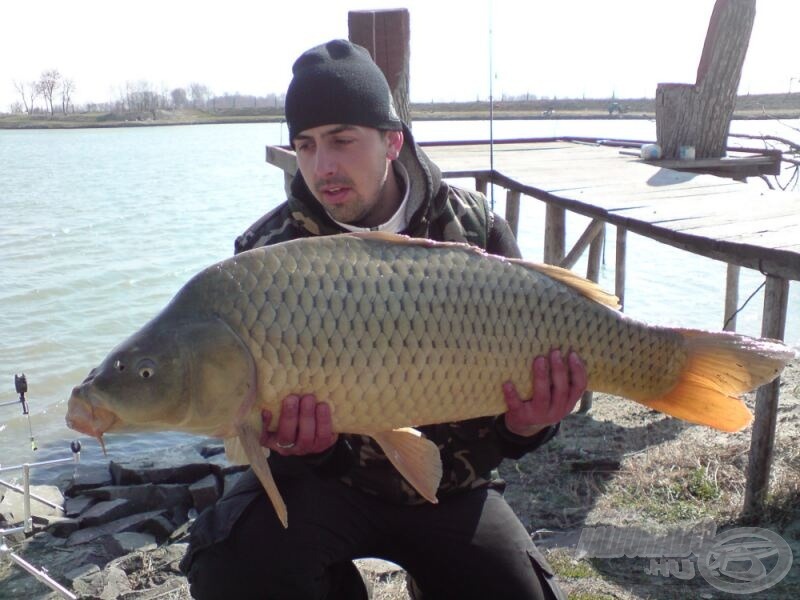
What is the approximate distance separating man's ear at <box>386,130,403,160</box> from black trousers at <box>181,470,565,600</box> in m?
0.89

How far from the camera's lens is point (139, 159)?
33.5 meters

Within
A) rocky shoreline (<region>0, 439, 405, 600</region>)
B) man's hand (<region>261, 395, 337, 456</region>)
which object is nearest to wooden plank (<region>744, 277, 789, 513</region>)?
rocky shoreline (<region>0, 439, 405, 600</region>)

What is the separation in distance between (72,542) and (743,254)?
11.1 feet

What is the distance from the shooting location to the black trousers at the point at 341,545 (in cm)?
216

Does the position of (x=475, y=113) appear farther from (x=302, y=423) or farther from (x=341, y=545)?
(x=302, y=423)

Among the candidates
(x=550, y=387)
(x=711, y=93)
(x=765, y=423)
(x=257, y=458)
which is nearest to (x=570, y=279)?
(x=550, y=387)

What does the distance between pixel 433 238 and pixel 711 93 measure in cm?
406

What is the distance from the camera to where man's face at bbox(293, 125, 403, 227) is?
235cm

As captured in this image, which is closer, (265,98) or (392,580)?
(392,580)

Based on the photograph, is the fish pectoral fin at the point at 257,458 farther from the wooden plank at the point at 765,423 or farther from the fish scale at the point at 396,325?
the wooden plank at the point at 765,423

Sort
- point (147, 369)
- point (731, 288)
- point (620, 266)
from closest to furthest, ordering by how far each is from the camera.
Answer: point (147, 369) < point (731, 288) < point (620, 266)

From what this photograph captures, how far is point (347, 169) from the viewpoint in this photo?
235cm

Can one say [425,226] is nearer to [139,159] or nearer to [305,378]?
[305,378]

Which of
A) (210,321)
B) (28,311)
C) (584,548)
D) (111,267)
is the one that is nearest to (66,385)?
(28,311)
